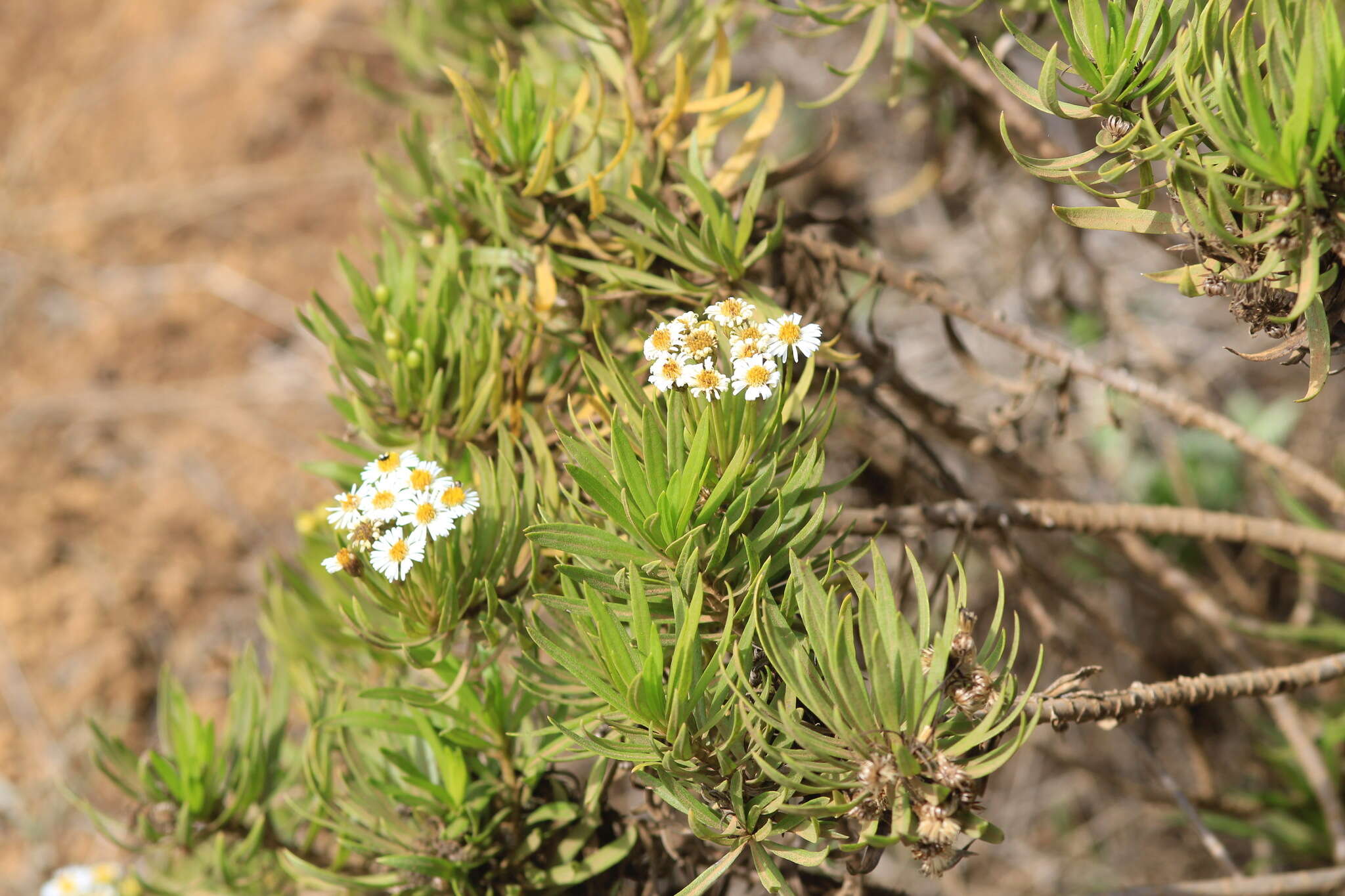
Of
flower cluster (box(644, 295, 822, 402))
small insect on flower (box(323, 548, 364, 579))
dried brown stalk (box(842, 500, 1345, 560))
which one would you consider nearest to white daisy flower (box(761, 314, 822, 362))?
flower cluster (box(644, 295, 822, 402))

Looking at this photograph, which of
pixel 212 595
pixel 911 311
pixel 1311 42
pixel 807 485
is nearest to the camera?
pixel 1311 42

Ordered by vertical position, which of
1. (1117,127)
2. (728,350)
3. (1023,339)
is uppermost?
(1117,127)

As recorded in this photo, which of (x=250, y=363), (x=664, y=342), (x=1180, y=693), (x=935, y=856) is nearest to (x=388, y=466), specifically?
(x=664, y=342)

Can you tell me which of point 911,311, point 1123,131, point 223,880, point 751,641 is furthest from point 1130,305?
point 223,880

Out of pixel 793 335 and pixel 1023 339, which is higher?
pixel 793 335

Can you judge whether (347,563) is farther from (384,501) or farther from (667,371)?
(667,371)

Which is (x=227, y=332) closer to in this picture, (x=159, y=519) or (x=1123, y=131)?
(x=159, y=519)

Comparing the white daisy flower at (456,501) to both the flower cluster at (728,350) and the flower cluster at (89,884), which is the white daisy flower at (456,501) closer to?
the flower cluster at (728,350)
